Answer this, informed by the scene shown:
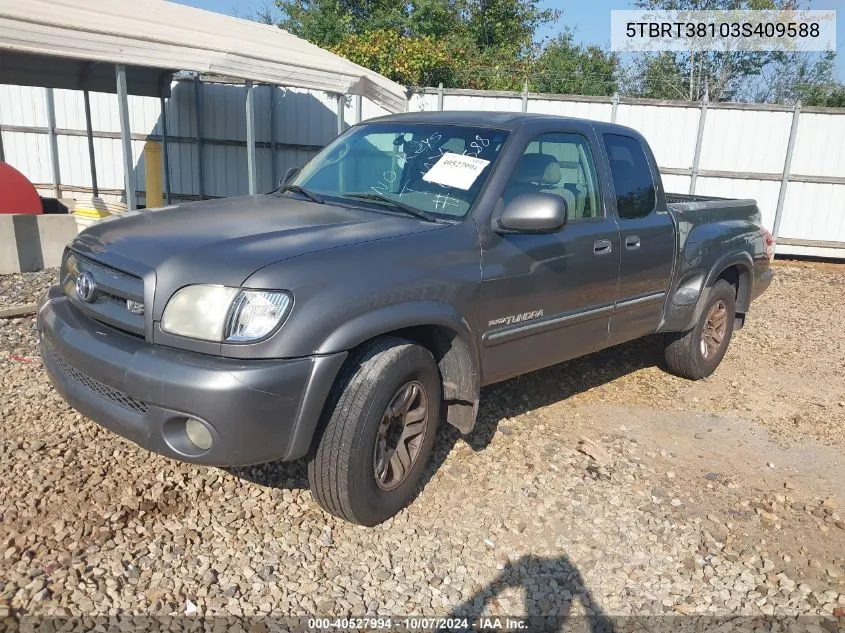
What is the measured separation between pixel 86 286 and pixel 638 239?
3.22 meters

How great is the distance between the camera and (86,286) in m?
3.13

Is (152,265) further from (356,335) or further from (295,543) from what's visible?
(295,543)

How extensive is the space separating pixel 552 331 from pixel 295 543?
1810 mm

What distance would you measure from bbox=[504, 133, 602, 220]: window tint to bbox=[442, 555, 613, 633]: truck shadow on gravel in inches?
71.3

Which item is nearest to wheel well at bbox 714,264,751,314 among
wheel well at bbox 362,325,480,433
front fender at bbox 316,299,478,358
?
wheel well at bbox 362,325,480,433

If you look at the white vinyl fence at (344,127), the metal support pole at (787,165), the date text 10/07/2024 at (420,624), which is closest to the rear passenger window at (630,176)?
the date text 10/07/2024 at (420,624)

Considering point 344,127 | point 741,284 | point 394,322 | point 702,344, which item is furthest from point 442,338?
point 344,127

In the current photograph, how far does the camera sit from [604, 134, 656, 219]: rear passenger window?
4562 mm

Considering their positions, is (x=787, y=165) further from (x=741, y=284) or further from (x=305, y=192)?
(x=305, y=192)

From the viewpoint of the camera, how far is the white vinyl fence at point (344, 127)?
12305 mm

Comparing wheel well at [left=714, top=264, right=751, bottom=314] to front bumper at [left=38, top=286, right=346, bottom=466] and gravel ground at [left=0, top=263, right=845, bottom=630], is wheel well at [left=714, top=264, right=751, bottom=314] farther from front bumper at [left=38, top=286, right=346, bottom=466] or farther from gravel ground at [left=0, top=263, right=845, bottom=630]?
front bumper at [left=38, top=286, right=346, bottom=466]

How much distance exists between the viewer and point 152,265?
286 centimetres

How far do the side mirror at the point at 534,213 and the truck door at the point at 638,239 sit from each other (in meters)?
1.07

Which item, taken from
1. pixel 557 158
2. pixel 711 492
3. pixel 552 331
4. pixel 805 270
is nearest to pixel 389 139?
pixel 557 158
